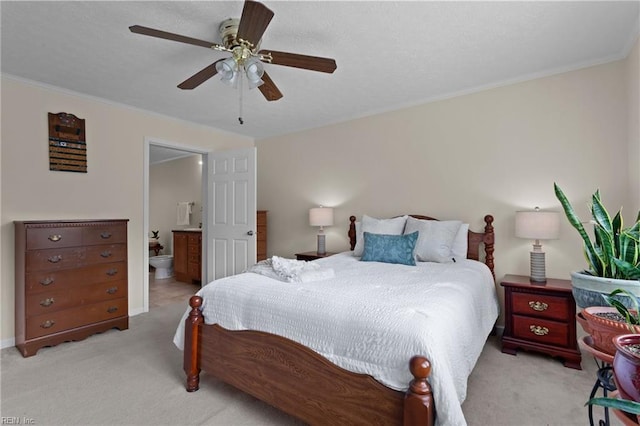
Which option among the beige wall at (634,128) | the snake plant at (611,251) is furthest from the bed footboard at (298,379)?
the beige wall at (634,128)

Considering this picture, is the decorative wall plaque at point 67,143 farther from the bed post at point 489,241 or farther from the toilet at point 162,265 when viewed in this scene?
the bed post at point 489,241

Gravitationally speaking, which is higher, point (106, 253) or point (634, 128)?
point (634, 128)

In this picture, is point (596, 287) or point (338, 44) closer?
point (596, 287)

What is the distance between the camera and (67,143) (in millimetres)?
3070

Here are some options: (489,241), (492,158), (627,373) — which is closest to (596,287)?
(627,373)

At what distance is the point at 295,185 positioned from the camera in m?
4.61

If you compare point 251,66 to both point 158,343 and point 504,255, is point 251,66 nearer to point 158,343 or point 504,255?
point 158,343

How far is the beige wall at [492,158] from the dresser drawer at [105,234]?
2.29 m

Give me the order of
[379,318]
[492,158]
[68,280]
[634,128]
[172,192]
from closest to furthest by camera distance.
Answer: [379,318]
[634,128]
[68,280]
[492,158]
[172,192]

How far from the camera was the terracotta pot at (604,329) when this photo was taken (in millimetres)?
825

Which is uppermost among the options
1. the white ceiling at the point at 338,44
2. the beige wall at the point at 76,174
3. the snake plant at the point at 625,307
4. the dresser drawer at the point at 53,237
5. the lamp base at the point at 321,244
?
the white ceiling at the point at 338,44

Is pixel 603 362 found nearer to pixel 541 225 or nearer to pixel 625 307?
pixel 625 307

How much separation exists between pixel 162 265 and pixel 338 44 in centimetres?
509

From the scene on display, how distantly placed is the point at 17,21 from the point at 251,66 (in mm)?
1578
